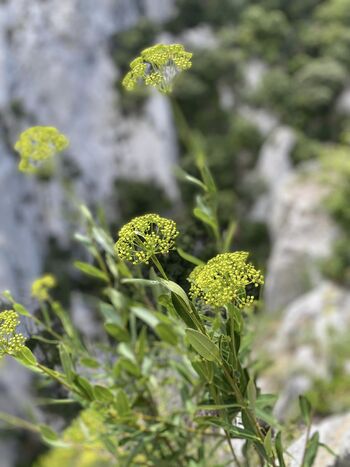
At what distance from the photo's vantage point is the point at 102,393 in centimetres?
83

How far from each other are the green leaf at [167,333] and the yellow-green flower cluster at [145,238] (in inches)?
16.9

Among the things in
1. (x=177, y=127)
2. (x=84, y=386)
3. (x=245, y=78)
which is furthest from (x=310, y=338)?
(x=245, y=78)

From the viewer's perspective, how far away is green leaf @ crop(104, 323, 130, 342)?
101 centimetres

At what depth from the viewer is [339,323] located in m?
3.90

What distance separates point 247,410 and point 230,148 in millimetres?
7338

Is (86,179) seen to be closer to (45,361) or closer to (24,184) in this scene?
(24,184)

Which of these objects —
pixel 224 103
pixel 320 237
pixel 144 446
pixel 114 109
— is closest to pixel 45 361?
pixel 144 446

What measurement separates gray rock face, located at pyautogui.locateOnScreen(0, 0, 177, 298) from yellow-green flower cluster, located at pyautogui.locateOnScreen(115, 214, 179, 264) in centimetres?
605

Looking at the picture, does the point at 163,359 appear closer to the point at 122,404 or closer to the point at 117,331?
the point at 117,331

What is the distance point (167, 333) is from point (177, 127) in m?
6.01

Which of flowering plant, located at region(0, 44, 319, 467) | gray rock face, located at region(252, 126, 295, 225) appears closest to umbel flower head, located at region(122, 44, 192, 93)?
flowering plant, located at region(0, 44, 319, 467)

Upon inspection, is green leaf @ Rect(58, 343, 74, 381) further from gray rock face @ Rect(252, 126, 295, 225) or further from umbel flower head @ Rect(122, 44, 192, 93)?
gray rock face @ Rect(252, 126, 295, 225)

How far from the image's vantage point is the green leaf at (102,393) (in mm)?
814

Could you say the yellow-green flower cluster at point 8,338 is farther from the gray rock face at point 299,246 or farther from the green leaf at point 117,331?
the gray rock face at point 299,246
